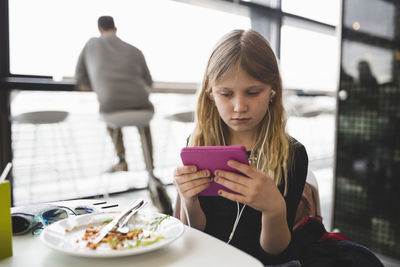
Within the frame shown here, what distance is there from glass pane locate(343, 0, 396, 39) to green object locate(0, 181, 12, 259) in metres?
2.14

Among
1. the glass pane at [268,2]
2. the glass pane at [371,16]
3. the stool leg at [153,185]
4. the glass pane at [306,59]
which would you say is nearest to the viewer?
the glass pane at [371,16]

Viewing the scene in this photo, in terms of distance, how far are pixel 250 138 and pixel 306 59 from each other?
3897mm

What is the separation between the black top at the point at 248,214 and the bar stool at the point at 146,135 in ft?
5.67

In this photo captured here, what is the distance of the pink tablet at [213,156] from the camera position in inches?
29.4

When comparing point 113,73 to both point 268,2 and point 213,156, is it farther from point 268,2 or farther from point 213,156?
point 213,156

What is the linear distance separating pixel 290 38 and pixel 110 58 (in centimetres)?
254

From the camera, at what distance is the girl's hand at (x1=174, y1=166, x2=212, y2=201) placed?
2.71 feet

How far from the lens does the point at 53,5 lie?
300 cm

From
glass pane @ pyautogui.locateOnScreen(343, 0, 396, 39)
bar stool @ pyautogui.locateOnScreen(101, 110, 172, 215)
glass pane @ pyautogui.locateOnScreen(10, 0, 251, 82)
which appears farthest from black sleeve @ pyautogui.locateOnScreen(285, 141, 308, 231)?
glass pane @ pyautogui.locateOnScreen(10, 0, 251, 82)

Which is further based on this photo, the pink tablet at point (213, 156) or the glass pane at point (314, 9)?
the glass pane at point (314, 9)

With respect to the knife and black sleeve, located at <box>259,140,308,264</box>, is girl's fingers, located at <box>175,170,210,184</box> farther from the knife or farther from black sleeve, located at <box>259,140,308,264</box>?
black sleeve, located at <box>259,140,308,264</box>

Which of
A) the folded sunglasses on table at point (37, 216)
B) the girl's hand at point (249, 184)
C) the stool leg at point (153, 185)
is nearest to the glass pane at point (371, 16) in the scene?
the girl's hand at point (249, 184)

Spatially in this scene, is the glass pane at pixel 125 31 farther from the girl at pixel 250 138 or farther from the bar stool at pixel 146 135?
the girl at pixel 250 138

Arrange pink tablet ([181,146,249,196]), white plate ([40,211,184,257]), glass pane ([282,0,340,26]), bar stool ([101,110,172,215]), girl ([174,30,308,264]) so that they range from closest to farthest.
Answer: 1. white plate ([40,211,184,257])
2. pink tablet ([181,146,249,196])
3. girl ([174,30,308,264])
4. bar stool ([101,110,172,215])
5. glass pane ([282,0,340,26])
